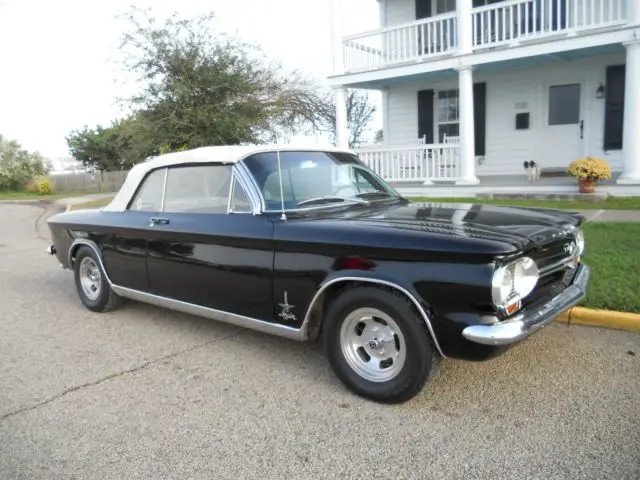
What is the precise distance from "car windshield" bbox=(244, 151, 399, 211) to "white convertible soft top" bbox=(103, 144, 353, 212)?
0.19 ft

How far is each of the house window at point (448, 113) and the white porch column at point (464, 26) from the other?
2643mm

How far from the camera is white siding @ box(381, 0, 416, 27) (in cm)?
1555

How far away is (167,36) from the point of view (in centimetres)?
1702

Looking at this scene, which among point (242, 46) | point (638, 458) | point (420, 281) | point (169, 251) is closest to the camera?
point (638, 458)

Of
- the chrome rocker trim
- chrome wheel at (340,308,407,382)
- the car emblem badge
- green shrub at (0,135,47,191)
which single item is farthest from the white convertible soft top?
Answer: green shrub at (0,135,47,191)

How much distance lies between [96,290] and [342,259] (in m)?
3.44

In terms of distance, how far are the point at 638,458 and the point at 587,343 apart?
1.65 metres

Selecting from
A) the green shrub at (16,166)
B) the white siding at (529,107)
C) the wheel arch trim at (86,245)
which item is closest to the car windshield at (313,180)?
the wheel arch trim at (86,245)

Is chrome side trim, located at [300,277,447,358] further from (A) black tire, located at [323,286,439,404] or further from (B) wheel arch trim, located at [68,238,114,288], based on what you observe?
(B) wheel arch trim, located at [68,238,114,288]

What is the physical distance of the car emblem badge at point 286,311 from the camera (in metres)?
3.72

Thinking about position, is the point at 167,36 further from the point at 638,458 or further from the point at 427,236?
the point at 638,458

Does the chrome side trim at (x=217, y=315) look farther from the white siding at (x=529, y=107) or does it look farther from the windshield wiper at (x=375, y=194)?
the white siding at (x=529, y=107)

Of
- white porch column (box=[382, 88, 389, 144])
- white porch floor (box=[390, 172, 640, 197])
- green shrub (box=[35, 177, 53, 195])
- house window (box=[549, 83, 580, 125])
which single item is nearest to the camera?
white porch floor (box=[390, 172, 640, 197])

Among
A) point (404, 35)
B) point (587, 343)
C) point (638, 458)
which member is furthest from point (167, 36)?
point (638, 458)
